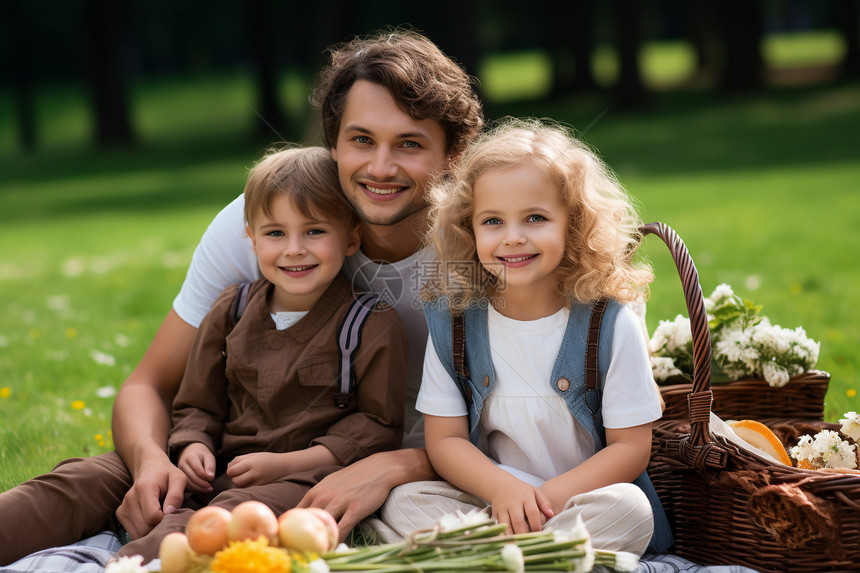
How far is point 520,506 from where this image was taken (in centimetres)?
271

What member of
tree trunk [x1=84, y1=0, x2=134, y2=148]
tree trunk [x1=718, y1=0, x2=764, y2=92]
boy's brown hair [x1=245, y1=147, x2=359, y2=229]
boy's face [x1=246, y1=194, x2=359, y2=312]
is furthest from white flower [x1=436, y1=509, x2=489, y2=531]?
tree trunk [x1=84, y1=0, x2=134, y2=148]

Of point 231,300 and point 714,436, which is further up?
point 231,300

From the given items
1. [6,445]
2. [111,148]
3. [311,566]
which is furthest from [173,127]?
[311,566]

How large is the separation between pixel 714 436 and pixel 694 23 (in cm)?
2784

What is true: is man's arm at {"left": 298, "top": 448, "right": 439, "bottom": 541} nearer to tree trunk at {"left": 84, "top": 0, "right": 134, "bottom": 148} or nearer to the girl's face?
the girl's face

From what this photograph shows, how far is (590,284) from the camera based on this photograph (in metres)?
2.95

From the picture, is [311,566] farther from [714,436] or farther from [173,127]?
[173,127]

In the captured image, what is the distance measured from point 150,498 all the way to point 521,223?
145 cm

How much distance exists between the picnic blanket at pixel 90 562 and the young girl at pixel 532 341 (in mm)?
99

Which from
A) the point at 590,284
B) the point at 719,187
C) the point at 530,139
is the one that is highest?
the point at 530,139

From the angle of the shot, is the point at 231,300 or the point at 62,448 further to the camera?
the point at 62,448

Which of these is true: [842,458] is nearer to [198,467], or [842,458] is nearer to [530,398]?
[530,398]

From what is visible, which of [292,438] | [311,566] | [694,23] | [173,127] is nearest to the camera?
[311,566]

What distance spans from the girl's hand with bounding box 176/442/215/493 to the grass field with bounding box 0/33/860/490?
976 millimetres
